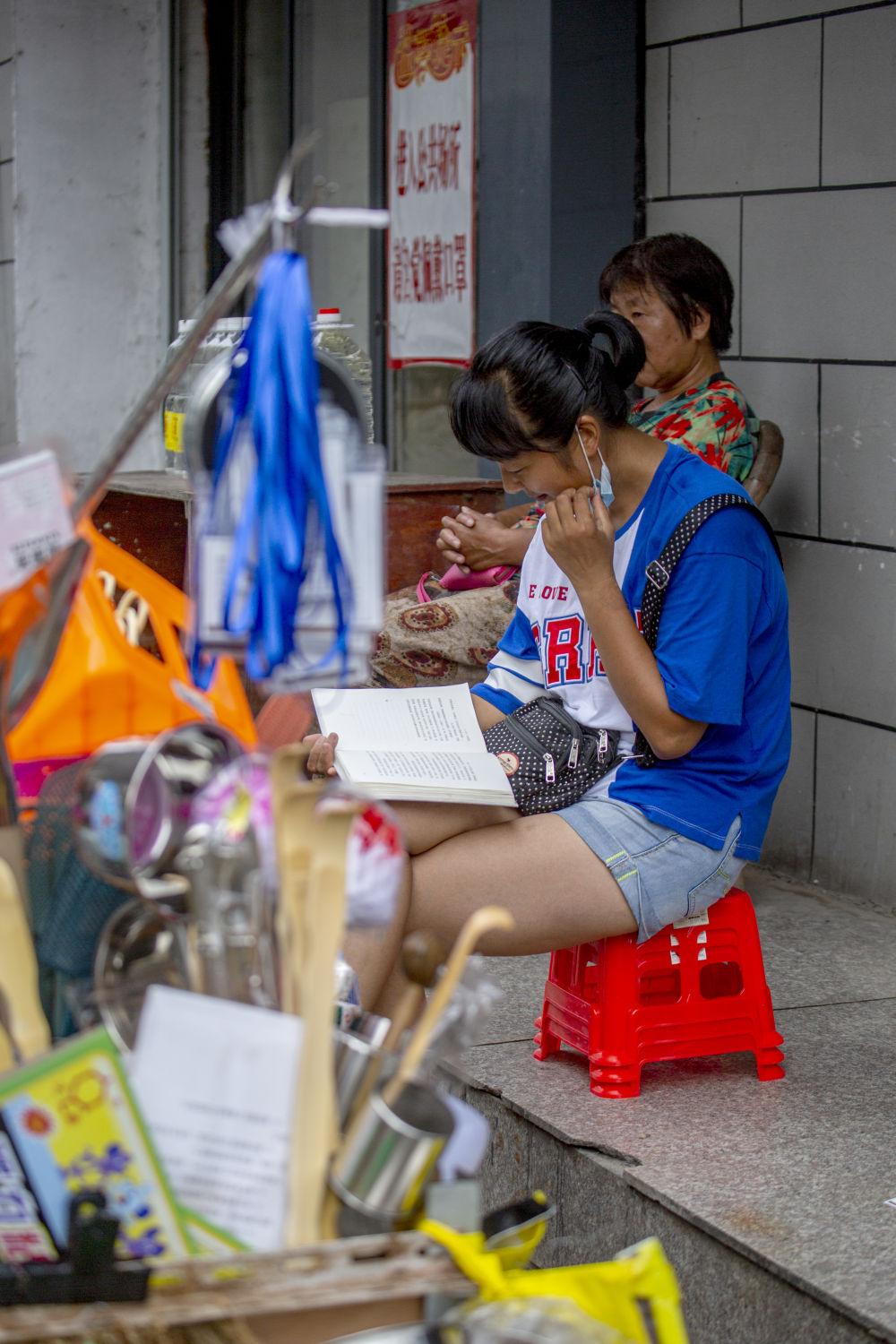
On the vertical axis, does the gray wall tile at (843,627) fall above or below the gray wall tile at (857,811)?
above

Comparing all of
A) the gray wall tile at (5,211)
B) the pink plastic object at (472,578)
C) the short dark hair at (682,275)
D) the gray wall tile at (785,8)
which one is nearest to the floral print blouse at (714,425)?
the short dark hair at (682,275)

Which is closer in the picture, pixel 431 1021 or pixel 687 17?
pixel 431 1021

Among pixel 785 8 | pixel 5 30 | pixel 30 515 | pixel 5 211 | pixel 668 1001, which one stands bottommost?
pixel 668 1001

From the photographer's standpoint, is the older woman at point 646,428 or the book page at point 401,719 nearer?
the book page at point 401,719

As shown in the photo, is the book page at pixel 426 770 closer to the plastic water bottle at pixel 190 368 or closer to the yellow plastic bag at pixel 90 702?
the yellow plastic bag at pixel 90 702

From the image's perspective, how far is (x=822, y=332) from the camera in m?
3.69

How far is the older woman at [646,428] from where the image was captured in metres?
3.37

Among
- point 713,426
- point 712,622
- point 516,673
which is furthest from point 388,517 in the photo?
point 712,622

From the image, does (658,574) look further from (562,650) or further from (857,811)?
(857,811)

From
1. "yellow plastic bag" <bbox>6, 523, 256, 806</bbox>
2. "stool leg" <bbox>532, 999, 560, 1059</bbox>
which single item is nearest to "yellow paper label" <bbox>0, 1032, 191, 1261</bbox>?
"yellow plastic bag" <bbox>6, 523, 256, 806</bbox>

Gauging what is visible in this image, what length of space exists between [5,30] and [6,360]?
4.57ft

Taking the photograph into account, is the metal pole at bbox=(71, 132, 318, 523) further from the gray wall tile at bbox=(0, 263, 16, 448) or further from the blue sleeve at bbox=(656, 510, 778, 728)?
the gray wall tile at bbox=(0, 263, 16, 448)

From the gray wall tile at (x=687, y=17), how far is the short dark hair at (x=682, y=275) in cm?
74

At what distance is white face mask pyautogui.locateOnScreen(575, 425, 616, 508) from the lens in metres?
2.46
